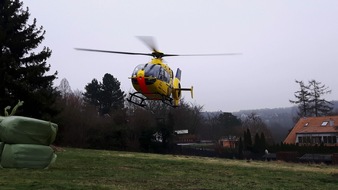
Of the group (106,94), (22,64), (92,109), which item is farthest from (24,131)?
(106,94)

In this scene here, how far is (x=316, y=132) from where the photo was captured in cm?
5884

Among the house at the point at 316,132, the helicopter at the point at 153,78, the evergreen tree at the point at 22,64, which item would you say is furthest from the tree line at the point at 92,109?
the helicopter at the point at 153,78

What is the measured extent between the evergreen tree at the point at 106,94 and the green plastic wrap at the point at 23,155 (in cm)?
5886

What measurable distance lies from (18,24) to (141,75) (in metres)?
13.4

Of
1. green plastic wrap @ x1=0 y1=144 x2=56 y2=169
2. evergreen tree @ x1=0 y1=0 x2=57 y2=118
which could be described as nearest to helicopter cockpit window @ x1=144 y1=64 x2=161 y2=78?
green plastic wrap @ x1=0 y1=144 x2=56 y2=169

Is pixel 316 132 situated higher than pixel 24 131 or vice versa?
pixel 316 132

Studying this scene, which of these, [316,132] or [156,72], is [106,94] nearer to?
[316,132]

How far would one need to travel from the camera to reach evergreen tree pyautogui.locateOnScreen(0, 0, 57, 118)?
26.0 meters

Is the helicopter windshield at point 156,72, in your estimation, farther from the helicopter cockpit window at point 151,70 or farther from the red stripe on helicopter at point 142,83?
the red stripe on helicopter at point 142,83

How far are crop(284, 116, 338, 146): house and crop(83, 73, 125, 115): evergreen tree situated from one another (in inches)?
1180

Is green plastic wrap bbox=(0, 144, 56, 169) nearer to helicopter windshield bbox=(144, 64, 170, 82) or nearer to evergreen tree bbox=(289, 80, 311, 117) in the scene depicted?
helicopter windshield bbox=(144, 64, 170, 82)

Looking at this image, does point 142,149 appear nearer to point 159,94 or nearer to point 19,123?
point 159,94

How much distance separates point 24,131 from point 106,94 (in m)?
60.6

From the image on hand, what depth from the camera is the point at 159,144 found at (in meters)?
47.9
